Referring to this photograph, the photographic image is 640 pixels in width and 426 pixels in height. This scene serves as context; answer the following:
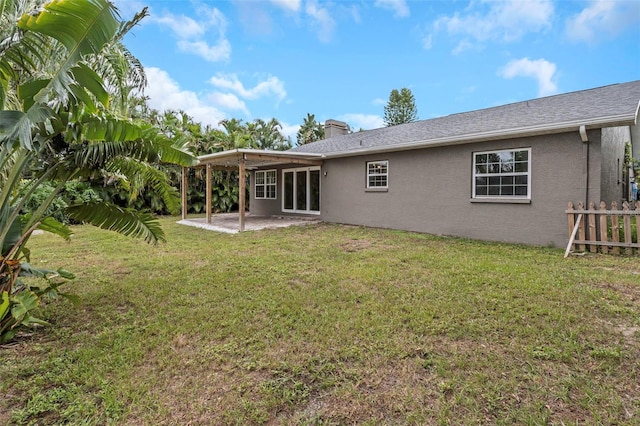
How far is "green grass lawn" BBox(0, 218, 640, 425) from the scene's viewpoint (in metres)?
2.35

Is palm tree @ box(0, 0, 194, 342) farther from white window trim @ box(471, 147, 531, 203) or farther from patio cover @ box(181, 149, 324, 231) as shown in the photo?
white window trim @ box(471, 147, 531, 203)

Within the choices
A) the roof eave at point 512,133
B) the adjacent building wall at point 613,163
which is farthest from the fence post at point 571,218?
the roof eave at point 512,133

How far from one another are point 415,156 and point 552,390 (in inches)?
339

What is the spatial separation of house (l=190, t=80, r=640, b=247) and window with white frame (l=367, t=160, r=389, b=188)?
0.04 m

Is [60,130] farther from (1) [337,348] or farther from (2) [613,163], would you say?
(2) [613,163]

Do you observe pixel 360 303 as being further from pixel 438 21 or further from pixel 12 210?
pixel 438 21

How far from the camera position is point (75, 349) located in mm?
3193

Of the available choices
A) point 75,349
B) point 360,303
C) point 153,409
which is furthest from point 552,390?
point 75,349

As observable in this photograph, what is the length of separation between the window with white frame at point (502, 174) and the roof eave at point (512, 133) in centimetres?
47

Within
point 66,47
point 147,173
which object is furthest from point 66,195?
point 66,47

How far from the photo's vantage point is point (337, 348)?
3.17m

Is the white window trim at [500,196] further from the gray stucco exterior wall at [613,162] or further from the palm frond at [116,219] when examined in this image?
the palm frond at [116,219]

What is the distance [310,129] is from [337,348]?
99.1ft

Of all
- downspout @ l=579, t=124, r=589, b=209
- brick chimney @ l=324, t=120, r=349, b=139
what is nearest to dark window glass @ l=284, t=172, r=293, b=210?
brick chimney @ l=324, t=120, r=349, b=139
